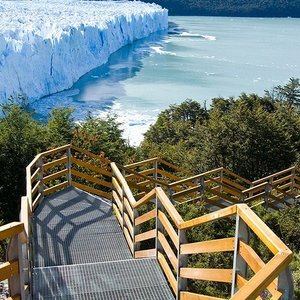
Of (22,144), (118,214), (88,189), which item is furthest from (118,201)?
(22,144)

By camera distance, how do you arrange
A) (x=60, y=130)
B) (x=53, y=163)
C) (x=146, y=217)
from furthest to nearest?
1. (x=60, y=130)
2. (x=53, y=163)
3. (x=146, y=217)

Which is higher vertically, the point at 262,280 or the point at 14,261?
the point at 262,280

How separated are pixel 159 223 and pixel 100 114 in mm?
24609

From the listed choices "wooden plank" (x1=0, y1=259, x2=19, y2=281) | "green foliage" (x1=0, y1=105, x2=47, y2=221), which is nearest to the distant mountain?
"green foliage" (x1=0, y1=105, x2=47, y2=221)

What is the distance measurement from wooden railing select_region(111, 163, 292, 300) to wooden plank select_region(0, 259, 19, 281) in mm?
955

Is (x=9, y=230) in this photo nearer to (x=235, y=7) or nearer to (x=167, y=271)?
(x=167, y=271)

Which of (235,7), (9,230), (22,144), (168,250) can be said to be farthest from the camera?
(235,7)

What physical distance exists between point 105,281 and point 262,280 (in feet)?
6.32

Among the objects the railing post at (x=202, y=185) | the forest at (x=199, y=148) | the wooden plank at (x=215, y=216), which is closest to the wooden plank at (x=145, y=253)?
the forest at (x=199, y=148)

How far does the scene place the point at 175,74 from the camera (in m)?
40.5

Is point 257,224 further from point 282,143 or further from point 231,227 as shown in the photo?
point 282,143

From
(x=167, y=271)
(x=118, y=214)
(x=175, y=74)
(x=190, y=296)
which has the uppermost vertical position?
(x=190, y=296)

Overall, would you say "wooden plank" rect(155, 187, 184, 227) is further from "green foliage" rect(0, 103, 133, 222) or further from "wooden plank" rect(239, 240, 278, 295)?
"green foliage" rect(0, 103, 133, 222)

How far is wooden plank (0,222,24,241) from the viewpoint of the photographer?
206 cm
